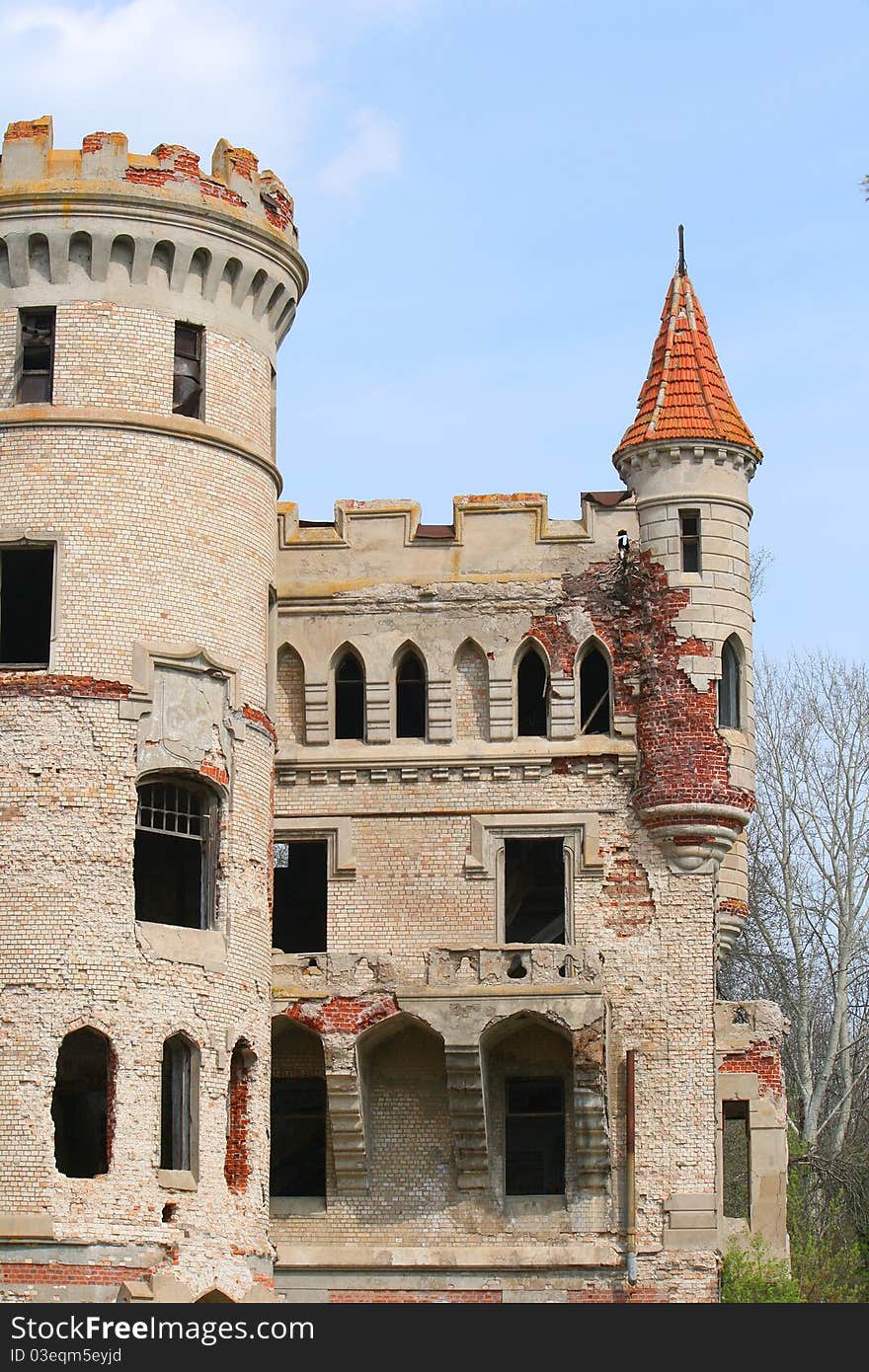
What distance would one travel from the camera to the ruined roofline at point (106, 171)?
41219mm

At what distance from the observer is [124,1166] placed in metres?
38.1

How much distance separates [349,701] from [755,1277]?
10528 millimetres

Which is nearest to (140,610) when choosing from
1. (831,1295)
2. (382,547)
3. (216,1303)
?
(382,547)

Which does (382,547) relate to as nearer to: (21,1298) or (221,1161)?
(221,1161)

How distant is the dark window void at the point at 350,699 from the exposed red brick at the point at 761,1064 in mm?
7409

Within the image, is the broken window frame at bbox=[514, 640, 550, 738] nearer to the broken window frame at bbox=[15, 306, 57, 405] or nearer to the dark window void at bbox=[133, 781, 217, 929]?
the dark window void at bbox=[133, 781, 217, 929]

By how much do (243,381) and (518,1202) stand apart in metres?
12.4

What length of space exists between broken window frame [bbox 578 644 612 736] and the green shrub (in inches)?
308

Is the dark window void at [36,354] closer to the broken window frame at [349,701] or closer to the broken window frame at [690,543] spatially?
the broken window frame at [349,701]

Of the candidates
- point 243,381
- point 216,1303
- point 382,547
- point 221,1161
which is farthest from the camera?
point 382,547

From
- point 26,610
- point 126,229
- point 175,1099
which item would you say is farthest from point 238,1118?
point 126,229

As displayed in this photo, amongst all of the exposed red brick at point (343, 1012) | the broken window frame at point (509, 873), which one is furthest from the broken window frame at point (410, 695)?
the exposed red brick at point (343, 1012)

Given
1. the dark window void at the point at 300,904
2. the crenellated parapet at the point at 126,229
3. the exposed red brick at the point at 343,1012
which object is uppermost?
the crenellated parapet at the point at 126,229

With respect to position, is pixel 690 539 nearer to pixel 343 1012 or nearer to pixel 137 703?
pixel 343 1012
